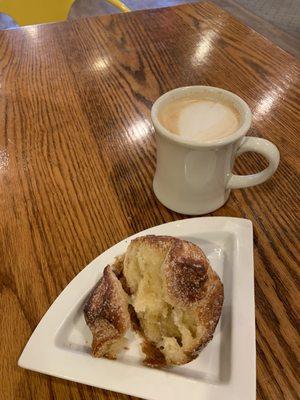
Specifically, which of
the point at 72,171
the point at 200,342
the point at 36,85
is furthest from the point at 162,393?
the point at 36,85

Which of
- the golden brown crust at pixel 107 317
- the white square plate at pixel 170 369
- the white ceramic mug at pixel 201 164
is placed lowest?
the white square plate at pixel 170 369

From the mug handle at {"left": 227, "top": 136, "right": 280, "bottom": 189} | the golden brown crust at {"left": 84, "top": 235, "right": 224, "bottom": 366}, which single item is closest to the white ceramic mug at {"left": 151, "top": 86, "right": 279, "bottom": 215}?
the mug handle at {"left": 227, "top": 136, "right": 280, "bottom": 189}

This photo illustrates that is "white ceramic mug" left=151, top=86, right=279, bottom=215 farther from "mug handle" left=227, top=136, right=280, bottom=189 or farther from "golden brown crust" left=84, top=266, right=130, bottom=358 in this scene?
"golden brown crust" left=84, top=266, right=130, bottom=358

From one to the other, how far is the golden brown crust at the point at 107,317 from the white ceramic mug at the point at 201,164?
211 mm

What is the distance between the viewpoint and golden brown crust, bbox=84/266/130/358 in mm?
440

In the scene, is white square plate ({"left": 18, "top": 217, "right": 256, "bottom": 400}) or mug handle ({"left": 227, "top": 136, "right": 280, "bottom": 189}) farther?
mug handle ({"left": 227, "top": 136, "right": 280, "bottom": 189})

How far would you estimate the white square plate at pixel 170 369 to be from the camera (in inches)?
16.2

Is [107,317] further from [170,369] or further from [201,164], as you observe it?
[201,164]

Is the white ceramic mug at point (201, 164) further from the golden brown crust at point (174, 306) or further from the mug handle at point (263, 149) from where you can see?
the golden brown crust at point (174, 306)

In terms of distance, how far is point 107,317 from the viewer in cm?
45

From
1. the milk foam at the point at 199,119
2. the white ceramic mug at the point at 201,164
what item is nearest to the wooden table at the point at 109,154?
the white ceramic mug at the point at 201,164

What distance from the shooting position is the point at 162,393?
407 millimetres

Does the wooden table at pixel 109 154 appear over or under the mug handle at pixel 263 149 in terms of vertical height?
under

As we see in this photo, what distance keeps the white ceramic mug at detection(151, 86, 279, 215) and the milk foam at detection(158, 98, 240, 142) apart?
→ 1cm
